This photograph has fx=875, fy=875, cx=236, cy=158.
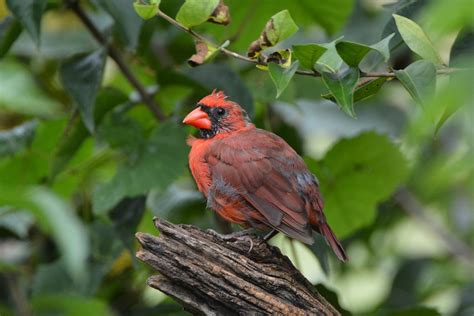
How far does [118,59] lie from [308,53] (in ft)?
4.01

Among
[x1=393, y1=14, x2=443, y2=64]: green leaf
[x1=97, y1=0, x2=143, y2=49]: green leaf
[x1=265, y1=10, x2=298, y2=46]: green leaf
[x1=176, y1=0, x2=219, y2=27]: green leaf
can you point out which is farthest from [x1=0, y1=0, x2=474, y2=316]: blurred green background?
[x1=176, y1=0, x2=219, y2=27]: green leaf

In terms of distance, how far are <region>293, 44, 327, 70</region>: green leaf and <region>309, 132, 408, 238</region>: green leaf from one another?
112 cm

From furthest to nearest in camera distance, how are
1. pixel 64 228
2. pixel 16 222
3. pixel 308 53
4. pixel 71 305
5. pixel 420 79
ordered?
pixel 16 222 < pixel 71 305 < pixel 308 53 < pixel 420 79 < pixel 64 228

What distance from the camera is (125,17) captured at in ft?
8.83

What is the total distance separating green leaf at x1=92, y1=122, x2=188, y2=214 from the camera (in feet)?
9.49

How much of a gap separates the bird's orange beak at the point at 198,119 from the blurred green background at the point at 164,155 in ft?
0.14

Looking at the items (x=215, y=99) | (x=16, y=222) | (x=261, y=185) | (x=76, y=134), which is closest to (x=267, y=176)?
(x=261, y=185)

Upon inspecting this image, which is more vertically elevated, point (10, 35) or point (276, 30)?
point (276, 30)

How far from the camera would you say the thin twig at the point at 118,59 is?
3039 millimetres

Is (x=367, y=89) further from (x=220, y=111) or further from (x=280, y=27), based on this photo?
(x=220, y=111)

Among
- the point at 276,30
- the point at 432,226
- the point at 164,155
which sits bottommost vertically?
the point at 432,226

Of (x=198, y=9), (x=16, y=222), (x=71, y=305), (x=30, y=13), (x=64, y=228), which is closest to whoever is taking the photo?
(x=64, y=228)

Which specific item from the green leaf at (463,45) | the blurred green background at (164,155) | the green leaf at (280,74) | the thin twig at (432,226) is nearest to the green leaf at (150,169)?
the blurred green background at (164,155)

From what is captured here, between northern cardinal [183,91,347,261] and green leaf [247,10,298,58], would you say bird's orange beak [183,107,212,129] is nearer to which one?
northern cardinal [183,91,347,261]
